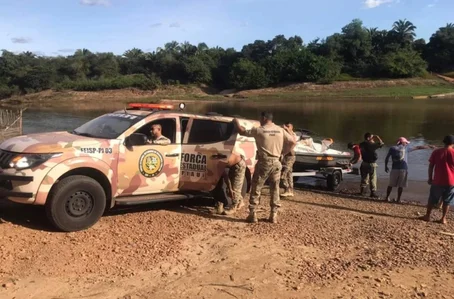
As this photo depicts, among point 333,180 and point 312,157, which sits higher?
point 312,157

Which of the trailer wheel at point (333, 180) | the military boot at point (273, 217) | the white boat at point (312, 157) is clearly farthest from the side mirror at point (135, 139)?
the trailer wheel at point (333, 180)

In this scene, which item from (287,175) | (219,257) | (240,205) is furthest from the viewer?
(287,175)

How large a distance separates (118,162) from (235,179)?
2115 mm

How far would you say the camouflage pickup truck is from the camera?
637cm

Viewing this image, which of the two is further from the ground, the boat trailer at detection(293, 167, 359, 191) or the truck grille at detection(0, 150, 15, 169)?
the truck grille at detection(0, 150, 15, 169)

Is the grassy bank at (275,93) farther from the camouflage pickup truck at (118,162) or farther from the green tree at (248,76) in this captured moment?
the camouflage pickup truck at (118,162)

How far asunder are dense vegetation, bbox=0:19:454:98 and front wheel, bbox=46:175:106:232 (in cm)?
8336

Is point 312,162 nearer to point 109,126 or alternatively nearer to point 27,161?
point 109,126

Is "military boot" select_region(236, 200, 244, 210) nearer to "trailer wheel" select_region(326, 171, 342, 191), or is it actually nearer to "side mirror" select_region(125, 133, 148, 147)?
"side mirror" select_region(125, 133, 148, 147)

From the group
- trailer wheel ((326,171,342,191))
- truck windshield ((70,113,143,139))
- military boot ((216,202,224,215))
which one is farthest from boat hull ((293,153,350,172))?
truck windshield ((70,113,143,139))

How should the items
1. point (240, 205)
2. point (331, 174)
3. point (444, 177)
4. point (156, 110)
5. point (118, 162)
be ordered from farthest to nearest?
point (331, 174) → point (444, 177) → point (240, 205) → point (156, 110) → point (118, 162)

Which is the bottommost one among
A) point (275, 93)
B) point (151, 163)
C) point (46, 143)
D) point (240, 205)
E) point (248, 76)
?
point (240, 205)

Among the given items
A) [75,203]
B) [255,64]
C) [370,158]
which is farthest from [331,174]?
[255,64]

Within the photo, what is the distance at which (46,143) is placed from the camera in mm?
6582
